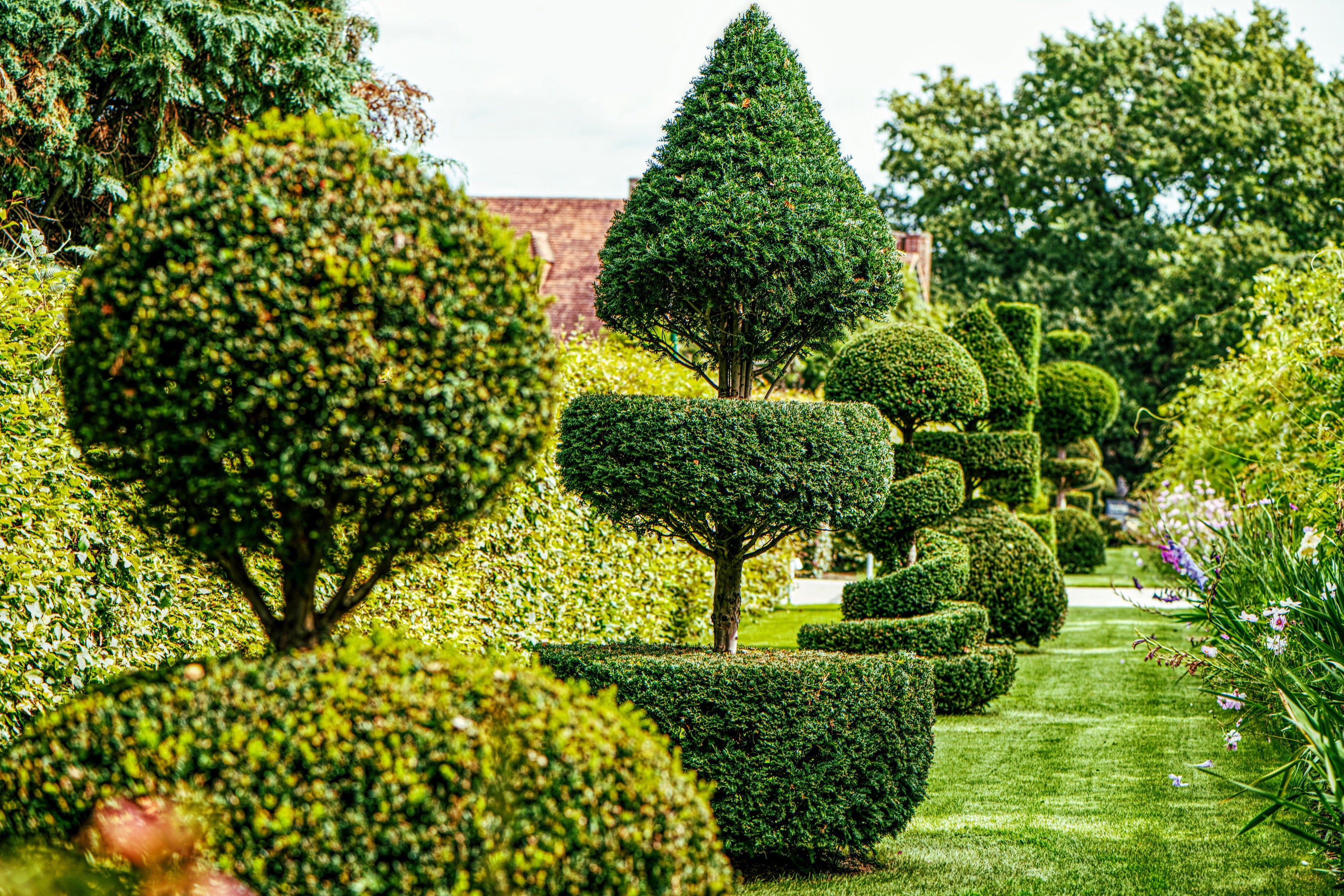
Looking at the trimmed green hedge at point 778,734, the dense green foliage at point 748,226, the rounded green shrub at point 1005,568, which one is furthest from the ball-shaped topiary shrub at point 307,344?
the rounded green shrub at point 1005,568

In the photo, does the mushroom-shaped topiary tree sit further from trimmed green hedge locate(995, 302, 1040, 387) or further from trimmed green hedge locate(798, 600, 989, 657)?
trimmed green hedge locate(995, 302, 1040, 387)

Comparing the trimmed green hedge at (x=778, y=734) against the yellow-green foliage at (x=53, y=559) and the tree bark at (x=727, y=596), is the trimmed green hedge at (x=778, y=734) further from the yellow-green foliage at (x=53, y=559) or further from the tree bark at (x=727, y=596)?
the yellow-green foliage at (x=53, y=559)

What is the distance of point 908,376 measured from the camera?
10.4 meters

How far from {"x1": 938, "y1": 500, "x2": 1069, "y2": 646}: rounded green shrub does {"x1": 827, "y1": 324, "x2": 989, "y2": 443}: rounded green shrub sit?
235cm

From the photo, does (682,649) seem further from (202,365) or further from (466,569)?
(202,365)

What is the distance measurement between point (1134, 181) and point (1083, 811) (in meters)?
33.9

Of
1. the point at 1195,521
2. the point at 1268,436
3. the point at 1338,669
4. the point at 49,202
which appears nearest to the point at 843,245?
the point at 1338,669

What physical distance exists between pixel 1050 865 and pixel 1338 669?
192cm

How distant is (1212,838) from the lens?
685 cm

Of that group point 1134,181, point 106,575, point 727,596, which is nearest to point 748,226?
point 727,596

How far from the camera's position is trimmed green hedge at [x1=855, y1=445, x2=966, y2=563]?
10359 millimetres

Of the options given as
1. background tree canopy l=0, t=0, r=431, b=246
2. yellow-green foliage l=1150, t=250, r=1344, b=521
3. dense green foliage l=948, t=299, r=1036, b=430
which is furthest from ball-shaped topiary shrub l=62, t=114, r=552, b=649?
dense green foliage l=948, t=299, r=1036, b=430

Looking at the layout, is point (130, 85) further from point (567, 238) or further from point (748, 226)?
point (567, 238)

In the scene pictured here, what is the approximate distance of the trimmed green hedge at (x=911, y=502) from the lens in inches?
408
